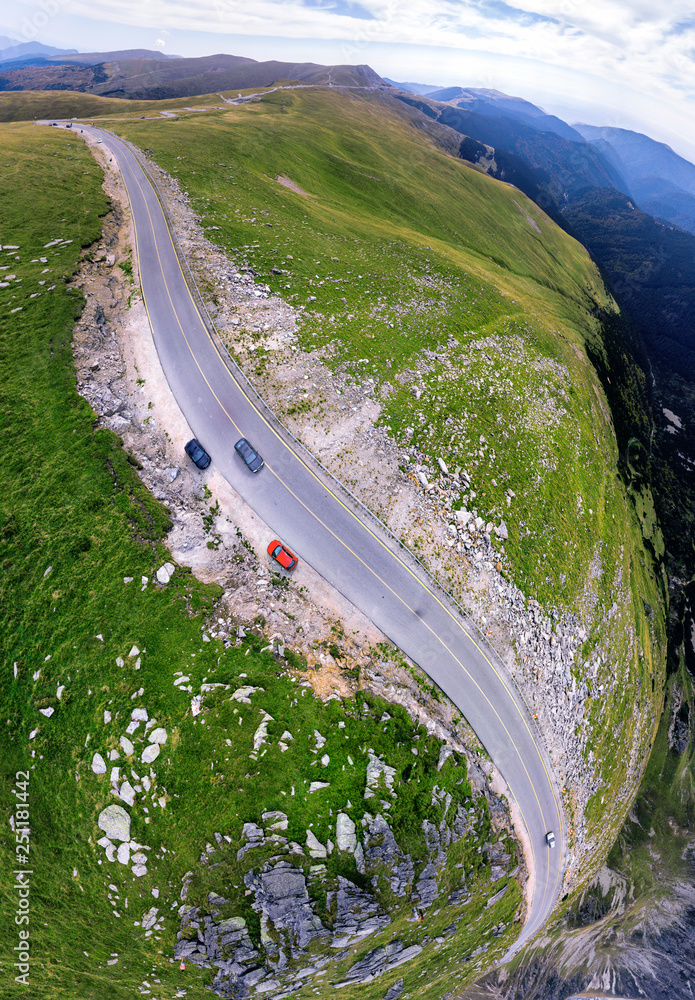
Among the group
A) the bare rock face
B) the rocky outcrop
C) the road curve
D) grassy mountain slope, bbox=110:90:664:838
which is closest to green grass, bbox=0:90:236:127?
grassy mountain slope, bbox=110:90:664:838

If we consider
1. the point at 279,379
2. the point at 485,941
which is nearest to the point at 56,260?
the point at 279,379

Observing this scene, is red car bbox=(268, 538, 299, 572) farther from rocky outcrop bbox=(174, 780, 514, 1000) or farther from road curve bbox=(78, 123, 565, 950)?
rocky outcrop bbox=(174, 780, 514, 1000)

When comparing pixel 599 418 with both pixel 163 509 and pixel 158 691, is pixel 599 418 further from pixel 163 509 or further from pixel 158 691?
pixel 158 691

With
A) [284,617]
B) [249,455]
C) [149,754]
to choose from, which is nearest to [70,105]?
[249,455]

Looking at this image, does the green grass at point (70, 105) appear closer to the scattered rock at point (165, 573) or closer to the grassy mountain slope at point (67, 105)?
the grassy mountain slope at point (67, 105)

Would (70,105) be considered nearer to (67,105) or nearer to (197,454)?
(67,105)

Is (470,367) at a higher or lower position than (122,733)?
higher

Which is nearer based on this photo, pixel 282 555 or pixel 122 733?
pixel 122 733

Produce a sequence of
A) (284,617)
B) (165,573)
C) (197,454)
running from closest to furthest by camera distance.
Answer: (165,573) → (284,617) → (197,454)
